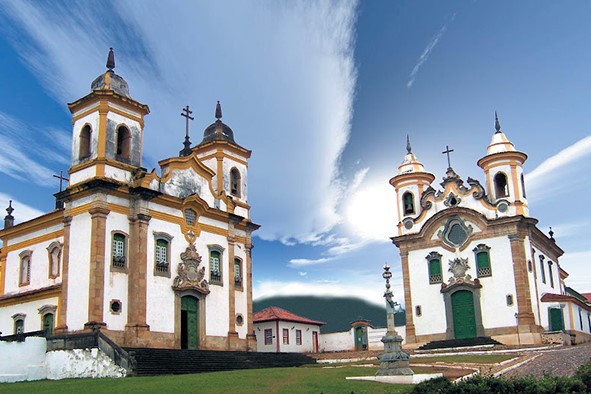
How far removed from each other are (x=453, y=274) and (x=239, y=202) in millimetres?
13628

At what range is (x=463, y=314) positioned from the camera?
38.2m

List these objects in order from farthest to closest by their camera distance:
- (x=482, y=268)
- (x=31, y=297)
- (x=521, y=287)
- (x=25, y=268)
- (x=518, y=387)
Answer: (x=482, y=268) < (x=521, y=287) < (x=25, y=268) < (x=31, y=297) < (x=518, y=387)

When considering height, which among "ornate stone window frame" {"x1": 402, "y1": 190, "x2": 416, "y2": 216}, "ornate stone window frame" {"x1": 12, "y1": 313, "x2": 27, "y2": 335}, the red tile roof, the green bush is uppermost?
"ornate stone window frame" {"x1": 402, "y1": 190, "x2": 416, "y2": 216}

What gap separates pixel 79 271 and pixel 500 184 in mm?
25187

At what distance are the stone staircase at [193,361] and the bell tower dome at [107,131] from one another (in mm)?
7937

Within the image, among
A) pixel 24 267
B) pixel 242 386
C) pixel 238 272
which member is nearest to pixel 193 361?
pixel 238 272

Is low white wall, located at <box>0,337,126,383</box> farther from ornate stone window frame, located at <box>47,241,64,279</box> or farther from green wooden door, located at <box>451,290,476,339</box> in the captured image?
green wooden door, located at <box>451,290,476,339</box>

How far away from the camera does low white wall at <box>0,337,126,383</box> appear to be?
2264cm

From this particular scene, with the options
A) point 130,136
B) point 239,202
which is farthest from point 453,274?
point 130,136

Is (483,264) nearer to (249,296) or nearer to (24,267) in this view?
(249,296)

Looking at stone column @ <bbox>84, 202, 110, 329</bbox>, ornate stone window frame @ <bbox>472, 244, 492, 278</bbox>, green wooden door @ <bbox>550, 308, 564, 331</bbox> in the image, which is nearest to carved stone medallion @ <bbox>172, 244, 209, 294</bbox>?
stone column @ <bbox>84, 202, 110, 329</bbox>

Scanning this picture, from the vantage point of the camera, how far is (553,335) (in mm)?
35125

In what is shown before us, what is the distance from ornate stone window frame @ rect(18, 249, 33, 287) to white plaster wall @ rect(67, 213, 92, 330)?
563 cm

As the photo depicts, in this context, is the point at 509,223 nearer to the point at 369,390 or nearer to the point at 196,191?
the point at 196,191
